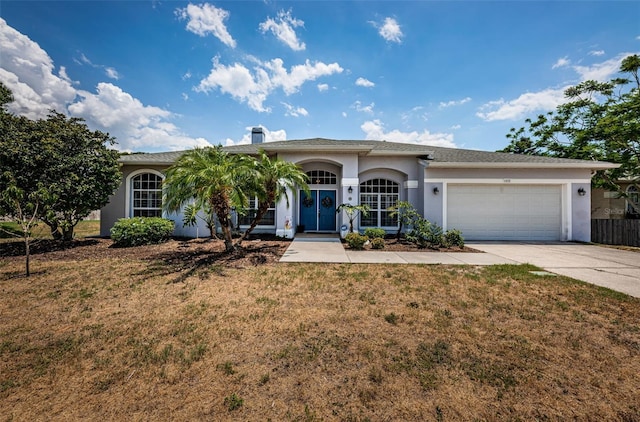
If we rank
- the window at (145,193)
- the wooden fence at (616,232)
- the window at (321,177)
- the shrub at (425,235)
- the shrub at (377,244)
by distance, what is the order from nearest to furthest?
the shrub at (377,244) → the shrub at (425,235) → the wooden fence at (616,232) → the window at (145,193) → the window at (321,177)

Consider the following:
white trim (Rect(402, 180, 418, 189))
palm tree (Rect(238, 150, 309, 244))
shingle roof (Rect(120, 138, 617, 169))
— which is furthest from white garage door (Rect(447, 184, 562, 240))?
palm tree (Rect(238, 150, 309, 244))

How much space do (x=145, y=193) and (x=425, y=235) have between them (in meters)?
13.4

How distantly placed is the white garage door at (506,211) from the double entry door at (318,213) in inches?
229

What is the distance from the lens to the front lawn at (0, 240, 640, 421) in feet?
7.88

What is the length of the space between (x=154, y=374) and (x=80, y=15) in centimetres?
1281

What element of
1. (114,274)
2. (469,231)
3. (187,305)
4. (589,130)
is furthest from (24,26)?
(589,130)

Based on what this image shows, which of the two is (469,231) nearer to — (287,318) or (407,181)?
(407,181)

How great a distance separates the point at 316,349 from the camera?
3303 millimetres

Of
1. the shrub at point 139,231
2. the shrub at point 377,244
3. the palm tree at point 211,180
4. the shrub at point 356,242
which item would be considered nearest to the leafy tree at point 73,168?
the shrub at point 139,231

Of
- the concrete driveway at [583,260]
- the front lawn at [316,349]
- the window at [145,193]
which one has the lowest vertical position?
the front lawn at [316,349]

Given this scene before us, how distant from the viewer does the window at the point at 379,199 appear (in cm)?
1323

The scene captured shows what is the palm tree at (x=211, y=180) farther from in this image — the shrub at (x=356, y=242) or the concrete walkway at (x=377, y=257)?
the shrub at (x=356, y=242)

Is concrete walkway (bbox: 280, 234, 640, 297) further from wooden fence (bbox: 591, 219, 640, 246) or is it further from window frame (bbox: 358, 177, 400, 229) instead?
window frame (bbox: 358, 177, 400, 229)

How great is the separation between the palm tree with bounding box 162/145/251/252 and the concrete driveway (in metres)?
9.26
